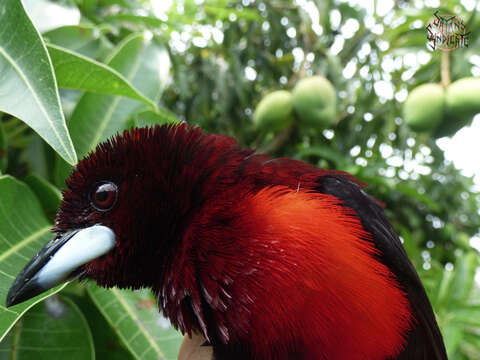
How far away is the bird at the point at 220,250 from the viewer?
1.86 feet

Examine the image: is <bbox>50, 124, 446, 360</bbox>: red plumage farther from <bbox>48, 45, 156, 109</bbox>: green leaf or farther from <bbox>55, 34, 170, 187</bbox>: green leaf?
<bbox>55, 34, 170, 187</bbox>: green leaf

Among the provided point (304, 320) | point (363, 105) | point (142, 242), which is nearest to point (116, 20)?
point (142, 242)

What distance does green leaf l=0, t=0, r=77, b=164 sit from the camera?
1.69 feet

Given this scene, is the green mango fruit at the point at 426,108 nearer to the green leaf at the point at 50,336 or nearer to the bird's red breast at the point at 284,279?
the bird's red breast at the point at 284,279

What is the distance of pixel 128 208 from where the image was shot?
0.60 metres

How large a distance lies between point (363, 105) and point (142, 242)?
165 cm

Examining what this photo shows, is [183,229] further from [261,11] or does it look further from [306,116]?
[261,11]

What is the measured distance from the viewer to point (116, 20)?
128cm

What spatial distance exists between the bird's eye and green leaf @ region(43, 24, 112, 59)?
48 cm

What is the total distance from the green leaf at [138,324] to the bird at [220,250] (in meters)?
0.09

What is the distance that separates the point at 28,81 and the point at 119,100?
385 mm

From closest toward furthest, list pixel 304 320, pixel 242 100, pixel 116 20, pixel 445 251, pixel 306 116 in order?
1. pixel 304 320
2. pixel 116 20
3. pixel 306 116
4. pixel 242 100
5. pixel 445 251

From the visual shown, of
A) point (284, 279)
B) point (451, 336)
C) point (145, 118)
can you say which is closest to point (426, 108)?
point (451, 336)

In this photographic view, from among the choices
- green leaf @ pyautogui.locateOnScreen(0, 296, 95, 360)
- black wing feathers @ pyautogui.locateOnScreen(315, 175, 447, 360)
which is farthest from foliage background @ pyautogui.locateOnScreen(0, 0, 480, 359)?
black wing feathers @ pyautogui.locateOnScreen(315, 175, 447, 360)
